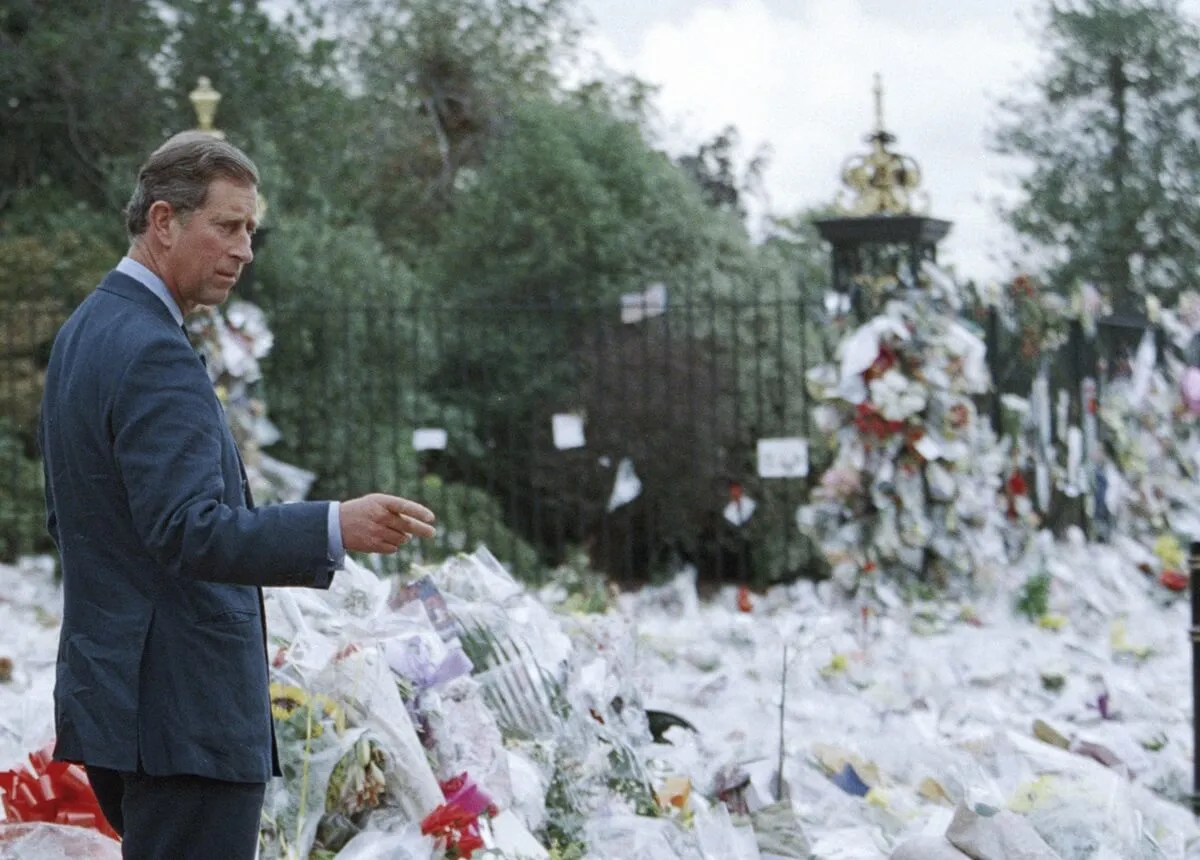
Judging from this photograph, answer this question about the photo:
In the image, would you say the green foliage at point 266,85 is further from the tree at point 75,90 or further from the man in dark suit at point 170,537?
the man in dark suit at point 170,537

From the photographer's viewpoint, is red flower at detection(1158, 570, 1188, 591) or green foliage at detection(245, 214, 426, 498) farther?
green foliage at detection(245, 214, 426, 498)

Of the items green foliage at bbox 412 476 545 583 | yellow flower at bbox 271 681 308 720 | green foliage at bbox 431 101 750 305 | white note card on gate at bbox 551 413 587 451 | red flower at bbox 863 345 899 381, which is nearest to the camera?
yellow flower at bbox 271 681 308 720

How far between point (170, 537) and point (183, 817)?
1.30 feet

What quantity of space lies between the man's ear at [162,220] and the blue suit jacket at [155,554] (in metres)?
0.07

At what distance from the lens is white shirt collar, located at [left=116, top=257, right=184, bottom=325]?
2316mm

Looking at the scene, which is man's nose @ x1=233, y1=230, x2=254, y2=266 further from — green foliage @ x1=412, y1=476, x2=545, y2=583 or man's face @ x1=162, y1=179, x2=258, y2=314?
green foliage @ x1=412, y1=476, x2=545, y2=583

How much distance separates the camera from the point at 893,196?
898cm

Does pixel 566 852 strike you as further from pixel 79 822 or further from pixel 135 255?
pixel 135 255

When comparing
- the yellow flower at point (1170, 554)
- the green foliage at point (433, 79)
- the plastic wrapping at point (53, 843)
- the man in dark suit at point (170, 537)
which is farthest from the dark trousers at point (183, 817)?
the green foliage at point (433, 79)

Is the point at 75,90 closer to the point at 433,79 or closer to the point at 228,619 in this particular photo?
the point at 433,79

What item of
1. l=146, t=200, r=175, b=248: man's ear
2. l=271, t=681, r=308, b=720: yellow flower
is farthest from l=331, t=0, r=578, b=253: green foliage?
l=146, t=200, r=175, b=248: man's ear

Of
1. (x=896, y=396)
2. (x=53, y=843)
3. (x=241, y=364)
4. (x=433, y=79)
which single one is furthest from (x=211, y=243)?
(x=433, y=79)

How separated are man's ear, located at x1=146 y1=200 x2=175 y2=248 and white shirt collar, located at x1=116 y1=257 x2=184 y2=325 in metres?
0.04

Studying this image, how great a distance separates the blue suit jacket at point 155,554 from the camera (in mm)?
2158
